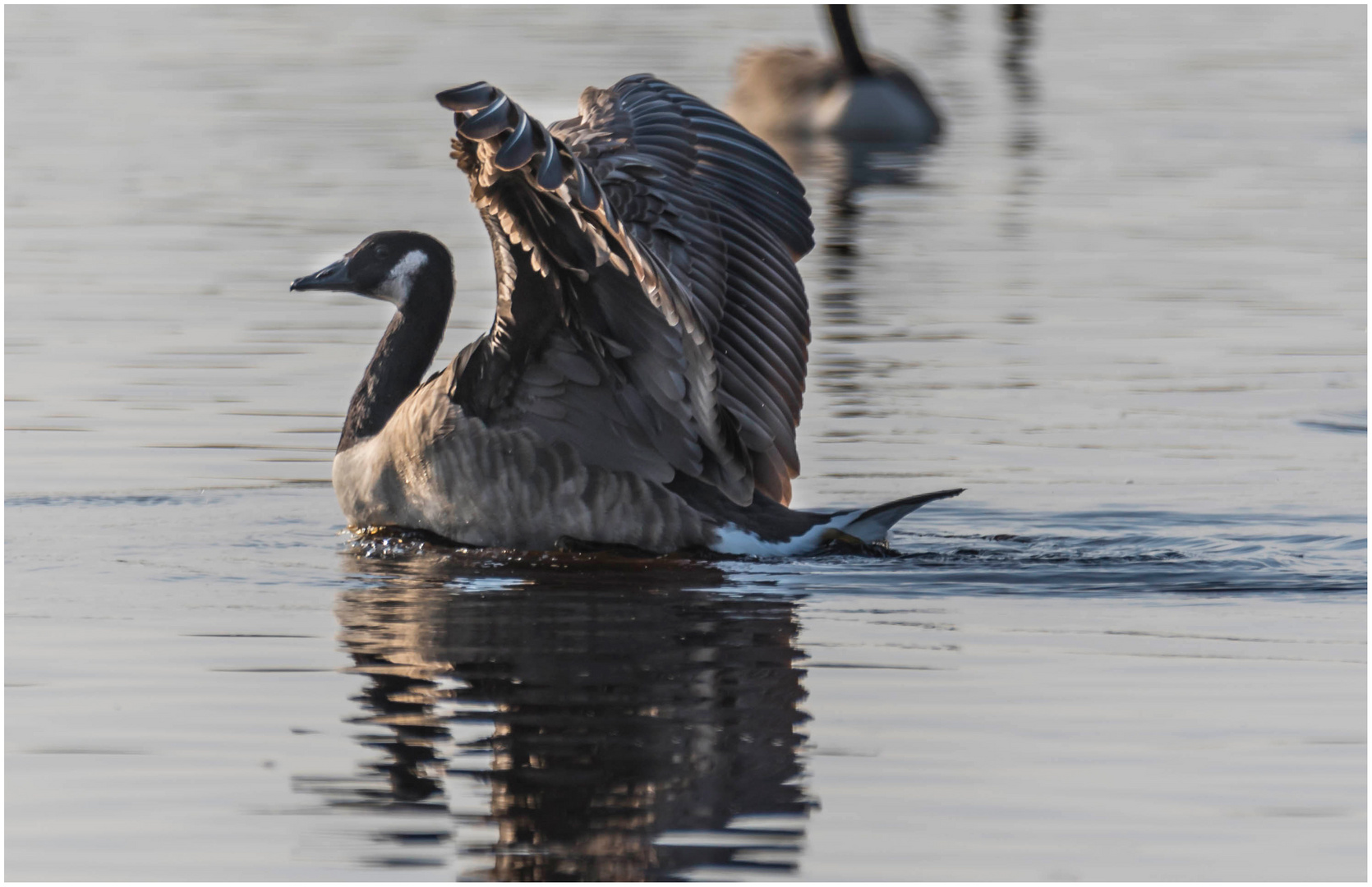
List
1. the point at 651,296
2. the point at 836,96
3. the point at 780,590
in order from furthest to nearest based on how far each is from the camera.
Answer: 1. the point at 836,96
2. the point at 780,590
3. the point at 651,296

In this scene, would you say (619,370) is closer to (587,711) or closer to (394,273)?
(394,273)

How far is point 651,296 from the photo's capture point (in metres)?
6.79

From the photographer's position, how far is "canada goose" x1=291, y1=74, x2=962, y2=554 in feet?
25.0

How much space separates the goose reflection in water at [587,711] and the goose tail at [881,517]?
50 centimetres

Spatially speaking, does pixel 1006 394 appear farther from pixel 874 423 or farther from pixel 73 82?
pixel 73 82

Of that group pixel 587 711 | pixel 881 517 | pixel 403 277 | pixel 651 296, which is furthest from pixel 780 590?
pixel 403 277

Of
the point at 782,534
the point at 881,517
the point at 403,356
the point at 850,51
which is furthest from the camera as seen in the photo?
the point at 850,51

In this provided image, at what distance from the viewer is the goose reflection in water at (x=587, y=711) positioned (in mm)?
5074

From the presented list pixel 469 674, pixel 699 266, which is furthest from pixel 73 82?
pixel 469 674

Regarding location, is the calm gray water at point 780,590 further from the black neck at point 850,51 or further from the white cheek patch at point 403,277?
the black neck at point 850,51

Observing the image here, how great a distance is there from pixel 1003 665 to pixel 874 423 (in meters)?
4.03

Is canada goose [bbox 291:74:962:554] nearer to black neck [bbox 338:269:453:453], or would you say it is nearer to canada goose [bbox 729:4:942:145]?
black neck [bbox 338:269:453:453]

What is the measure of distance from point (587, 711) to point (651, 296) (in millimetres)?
1361

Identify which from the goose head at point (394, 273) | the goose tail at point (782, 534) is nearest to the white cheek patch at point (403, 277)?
the goose head at point (394, 273)
